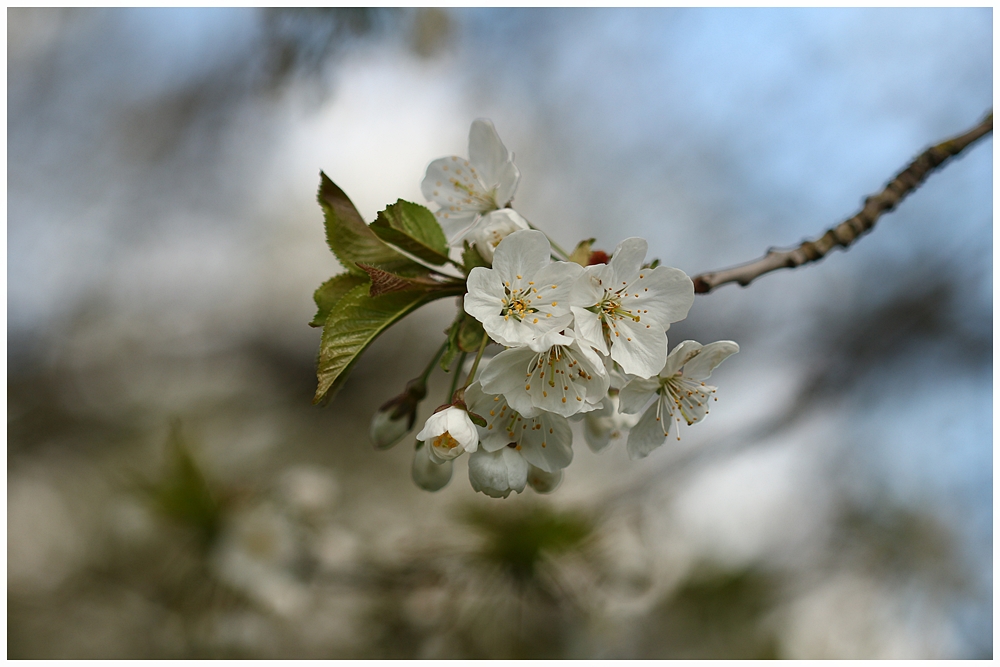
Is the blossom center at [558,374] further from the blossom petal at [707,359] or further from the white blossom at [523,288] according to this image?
the blossom petal at [707,359]

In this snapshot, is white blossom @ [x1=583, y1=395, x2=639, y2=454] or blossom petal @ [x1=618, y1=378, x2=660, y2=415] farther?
white blossom @ [x1=583, y1=395, x2=639, y2=454]

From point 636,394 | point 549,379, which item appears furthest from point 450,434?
point 636,394

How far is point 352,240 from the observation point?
2.40ft

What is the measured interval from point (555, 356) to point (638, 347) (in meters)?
0.09

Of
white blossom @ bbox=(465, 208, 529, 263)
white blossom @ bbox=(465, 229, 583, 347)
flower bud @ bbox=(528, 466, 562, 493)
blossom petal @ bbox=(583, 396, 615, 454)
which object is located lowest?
flower bud @ bbox=(528, 466, 562, 493)

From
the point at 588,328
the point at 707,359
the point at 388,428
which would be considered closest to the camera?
the point at 588,328

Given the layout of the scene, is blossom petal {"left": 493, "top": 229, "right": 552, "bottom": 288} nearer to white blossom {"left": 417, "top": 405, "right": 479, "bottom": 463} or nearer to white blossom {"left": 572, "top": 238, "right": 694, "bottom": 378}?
white blossom {"left": 572, "top": 238, "right": 694, "bottom": 378}

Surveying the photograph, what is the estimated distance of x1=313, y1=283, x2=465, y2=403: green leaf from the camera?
25.6 inches

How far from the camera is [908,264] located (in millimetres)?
2414

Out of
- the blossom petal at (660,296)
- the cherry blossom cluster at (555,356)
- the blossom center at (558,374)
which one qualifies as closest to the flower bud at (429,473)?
the cherry blossom cluster at (555,356)

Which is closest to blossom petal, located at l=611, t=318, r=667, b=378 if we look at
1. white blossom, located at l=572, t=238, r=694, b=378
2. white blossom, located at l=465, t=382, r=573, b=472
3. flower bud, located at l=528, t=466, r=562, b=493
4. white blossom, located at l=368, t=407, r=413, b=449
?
white blossom, located at l=572, t=238, r=694, b=378

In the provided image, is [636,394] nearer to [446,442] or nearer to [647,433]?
[647,433]

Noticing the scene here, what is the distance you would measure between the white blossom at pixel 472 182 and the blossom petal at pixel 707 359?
322 mm

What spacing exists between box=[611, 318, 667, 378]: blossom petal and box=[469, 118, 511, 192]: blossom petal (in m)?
0.31
